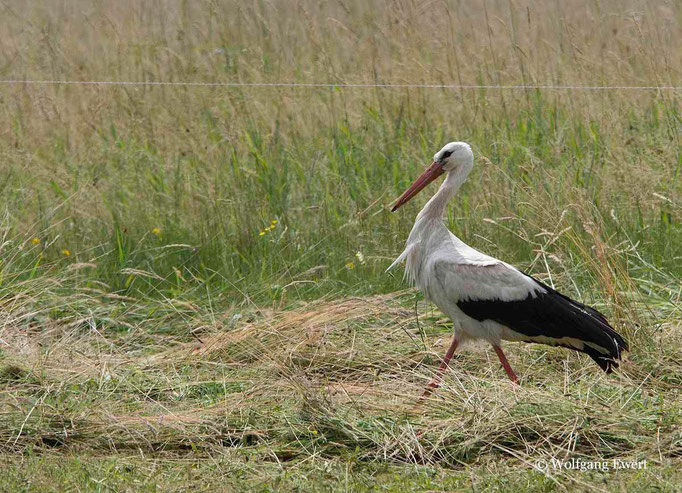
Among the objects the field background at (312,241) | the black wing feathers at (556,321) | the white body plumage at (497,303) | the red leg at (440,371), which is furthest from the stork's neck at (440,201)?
the red leg at (440,371)

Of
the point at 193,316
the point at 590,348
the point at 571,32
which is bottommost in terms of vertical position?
the point at 193,316

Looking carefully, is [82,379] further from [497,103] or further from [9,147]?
[497,103]

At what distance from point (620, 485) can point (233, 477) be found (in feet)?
4.57

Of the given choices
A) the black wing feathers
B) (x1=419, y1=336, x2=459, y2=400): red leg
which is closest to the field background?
(x1=419, y1=336, x2=459, y2=400): red leg

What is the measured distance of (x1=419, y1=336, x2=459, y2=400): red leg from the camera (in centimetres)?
445

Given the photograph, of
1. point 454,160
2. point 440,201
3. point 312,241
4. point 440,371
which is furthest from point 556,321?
point 312,241

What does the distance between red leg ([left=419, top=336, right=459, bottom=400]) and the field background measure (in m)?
0.06

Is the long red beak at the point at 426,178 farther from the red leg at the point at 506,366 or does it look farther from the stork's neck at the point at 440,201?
the red leg at the point at 506,366

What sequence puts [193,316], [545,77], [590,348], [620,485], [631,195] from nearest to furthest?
[620,485], [590,348], [193,316], [631,195], [545,77]

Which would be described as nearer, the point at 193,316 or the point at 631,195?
the point at 193,316

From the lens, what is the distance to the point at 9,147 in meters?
7.34

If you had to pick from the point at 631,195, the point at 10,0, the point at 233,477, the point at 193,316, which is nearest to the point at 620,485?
the point at 233,477

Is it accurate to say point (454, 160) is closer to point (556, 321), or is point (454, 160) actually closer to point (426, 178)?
point (426, 178)

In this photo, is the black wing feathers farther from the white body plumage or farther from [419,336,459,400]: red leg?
[419,336,459,400]: red leg
